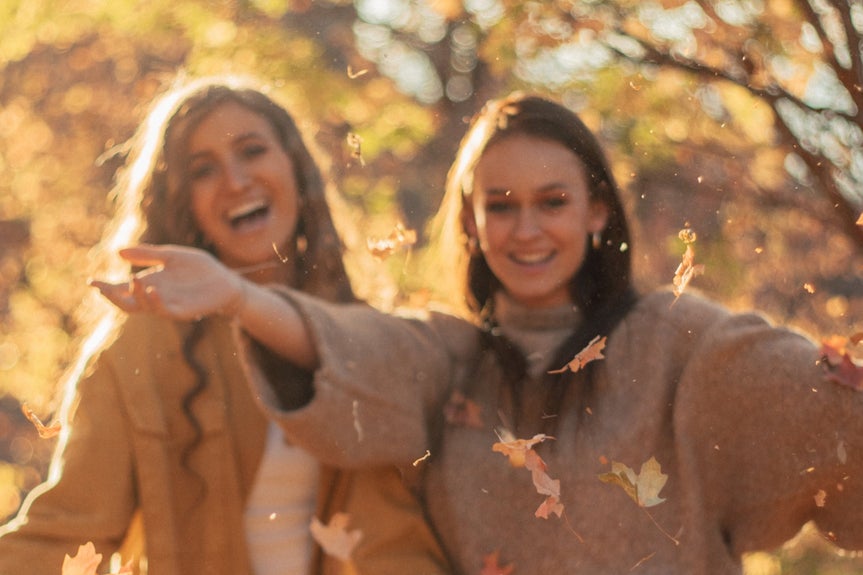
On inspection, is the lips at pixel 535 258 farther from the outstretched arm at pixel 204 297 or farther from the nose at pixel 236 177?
the nose at pixel 236 177

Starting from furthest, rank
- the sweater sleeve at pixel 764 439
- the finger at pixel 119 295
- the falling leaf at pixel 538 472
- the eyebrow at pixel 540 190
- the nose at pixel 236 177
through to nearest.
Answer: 1. the nose at pixel 236 177
2. the eyebrow at pixel 540 190
3. the falling leaf at pixel 538 472
4. the sweater sleeve at pixel 764 439
5. the finger at pixel 119 295

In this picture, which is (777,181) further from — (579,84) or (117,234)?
(117,234)

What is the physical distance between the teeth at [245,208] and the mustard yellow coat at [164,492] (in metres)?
0.32

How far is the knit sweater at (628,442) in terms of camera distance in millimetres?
2199

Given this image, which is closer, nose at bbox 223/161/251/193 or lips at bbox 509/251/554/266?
lips at bbox 509/251/554/266

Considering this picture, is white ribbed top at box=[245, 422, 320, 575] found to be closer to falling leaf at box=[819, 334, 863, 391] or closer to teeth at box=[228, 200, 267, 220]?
teeth at box=[228, 200, 267, 220]

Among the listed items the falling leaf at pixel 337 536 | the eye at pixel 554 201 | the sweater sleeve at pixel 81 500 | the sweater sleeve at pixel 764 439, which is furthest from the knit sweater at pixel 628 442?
the sweater sleeve at pixel 81 500

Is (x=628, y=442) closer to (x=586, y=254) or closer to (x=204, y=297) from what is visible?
(x=586, y=254)

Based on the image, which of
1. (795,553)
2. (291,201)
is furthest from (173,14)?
(795,553)

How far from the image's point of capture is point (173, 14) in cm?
362

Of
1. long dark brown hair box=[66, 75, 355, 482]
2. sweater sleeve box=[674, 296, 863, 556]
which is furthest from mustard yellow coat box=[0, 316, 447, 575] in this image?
sweater sleeve box=[674, 296, 863, 556]

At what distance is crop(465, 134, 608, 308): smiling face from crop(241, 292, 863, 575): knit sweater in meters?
0.17

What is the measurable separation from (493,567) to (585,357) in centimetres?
42

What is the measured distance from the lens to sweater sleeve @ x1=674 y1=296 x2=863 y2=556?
2133 millimetres
